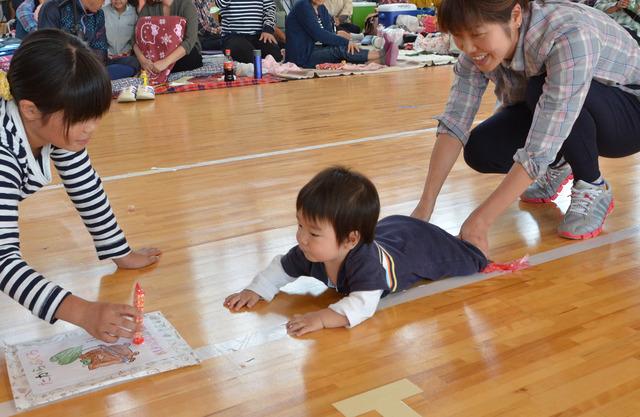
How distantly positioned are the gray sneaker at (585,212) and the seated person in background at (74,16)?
3.17 metres

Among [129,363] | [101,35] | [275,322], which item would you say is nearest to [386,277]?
[275,322]

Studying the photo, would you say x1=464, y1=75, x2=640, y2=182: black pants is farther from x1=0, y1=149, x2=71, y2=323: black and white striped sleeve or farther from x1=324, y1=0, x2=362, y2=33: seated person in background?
x1=324, y1=0, x2=362, y2=33: seated person in background

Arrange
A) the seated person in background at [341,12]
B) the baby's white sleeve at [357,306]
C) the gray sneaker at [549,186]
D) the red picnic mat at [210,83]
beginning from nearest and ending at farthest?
the baby's white sleeve at [357,306]
the gray sneaker at [549,186]
the red picnic mat at [210,83]
the seated person in background at [341,12]

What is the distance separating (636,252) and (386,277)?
0.59 meters

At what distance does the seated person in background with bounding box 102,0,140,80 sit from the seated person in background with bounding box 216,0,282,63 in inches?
32.9

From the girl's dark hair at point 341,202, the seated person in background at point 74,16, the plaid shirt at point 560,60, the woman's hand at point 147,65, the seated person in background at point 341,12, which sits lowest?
the seated person in background at point 341,12

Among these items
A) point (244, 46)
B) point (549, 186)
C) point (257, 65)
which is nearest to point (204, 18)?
point (244, 46)

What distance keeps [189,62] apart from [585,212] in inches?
139

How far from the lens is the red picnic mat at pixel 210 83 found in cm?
436

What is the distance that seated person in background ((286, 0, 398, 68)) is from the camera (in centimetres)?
520

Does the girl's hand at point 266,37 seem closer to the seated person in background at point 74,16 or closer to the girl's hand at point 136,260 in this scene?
the seated person in background at point 74,16

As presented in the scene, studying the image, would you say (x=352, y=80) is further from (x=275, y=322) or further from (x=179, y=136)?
(x=275, y=322)

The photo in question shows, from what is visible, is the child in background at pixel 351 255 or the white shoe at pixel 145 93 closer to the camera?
the child in background at pixel 351 255

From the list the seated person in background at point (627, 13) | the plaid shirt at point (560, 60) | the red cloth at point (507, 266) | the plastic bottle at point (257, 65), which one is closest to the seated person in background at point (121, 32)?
the plastic bottle at point (257, 65)
